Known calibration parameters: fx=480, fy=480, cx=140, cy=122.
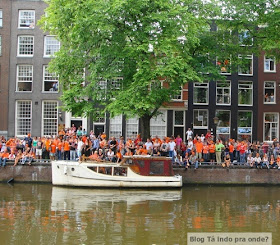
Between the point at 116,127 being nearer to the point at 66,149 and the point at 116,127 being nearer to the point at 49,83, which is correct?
the point at 49,83

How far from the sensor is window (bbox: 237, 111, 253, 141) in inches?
1656

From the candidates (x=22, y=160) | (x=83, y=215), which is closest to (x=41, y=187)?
(x=22, y=160)

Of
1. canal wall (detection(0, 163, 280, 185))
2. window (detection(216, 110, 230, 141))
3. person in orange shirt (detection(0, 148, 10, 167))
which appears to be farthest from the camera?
window (detection(216, 110, 230, 141))

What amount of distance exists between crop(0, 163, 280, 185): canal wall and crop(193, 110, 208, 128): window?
12.5 meters

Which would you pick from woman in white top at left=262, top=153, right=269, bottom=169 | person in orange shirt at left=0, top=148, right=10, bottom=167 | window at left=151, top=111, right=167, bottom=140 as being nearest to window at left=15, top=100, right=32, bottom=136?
window at left=151, top=111, right=167, bottom=140

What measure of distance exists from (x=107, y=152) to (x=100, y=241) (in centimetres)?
1392

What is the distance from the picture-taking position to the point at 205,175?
29.3 meters

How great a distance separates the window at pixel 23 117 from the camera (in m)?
40.4

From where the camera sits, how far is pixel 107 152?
95.7ft

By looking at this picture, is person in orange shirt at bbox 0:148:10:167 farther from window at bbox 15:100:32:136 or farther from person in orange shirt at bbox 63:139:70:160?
window at bbox 15:100:32:136

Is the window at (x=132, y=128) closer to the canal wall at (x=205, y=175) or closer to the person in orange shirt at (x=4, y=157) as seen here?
the canal wall at (x=205, y=175)

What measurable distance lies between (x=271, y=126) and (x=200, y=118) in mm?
6346

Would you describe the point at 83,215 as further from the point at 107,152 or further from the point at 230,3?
the point at 230,3

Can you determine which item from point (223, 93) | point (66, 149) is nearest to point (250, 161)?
point (66, 149)
